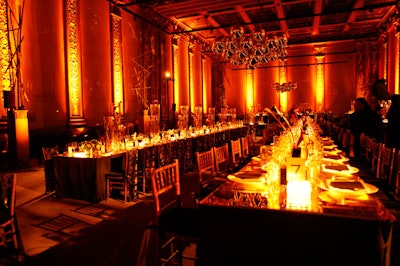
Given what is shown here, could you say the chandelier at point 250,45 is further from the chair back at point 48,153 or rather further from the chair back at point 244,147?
the chair back at point 48,153

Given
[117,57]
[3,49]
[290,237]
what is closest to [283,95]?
[117,57]

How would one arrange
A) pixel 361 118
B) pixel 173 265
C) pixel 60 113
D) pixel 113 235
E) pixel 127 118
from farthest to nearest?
pixel 127 118, pixel 60 113, pixel 361 118, pixel 113 235, pixel 173 265

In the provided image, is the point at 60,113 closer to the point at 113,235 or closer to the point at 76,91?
the point at 76,91

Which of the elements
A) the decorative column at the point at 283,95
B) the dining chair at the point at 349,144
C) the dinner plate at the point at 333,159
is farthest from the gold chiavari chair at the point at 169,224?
the decorative column at the point at 283,95

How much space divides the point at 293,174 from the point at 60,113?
628cm

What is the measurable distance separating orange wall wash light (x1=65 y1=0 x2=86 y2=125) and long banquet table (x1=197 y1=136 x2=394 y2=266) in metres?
6.32

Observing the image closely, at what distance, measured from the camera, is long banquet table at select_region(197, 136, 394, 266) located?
4.10 feet

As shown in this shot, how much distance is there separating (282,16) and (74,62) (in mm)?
7276

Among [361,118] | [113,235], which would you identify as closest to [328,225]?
[113,235]

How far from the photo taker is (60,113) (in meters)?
6.87

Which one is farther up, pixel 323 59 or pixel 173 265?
pixel 323 59

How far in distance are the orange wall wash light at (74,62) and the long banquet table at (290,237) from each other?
6323 millimetres

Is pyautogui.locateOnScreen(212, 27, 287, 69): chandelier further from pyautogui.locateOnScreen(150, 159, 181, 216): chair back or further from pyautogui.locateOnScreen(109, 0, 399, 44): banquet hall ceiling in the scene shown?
pyautogui.locateOnScreen(150, 159, 181, 216): chair back

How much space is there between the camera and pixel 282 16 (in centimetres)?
1072
